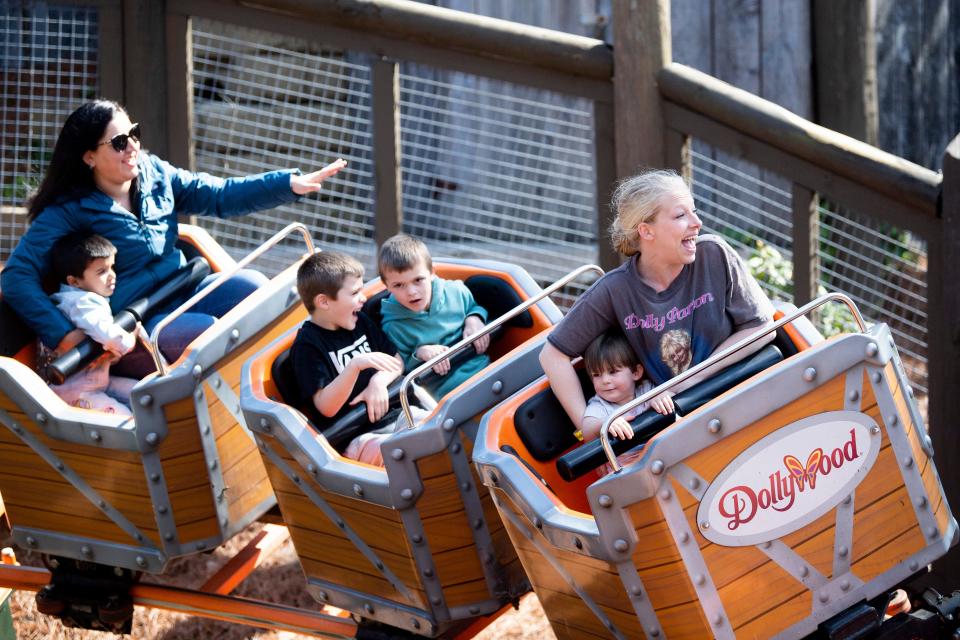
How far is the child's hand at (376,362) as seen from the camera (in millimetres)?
2881

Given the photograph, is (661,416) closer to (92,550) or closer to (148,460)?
(148,460)

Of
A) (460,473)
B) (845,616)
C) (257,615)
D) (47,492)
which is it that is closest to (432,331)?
(460,473)

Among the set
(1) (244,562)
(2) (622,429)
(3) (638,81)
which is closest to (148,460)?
(1) (244,562)

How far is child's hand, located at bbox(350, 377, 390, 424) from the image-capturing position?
292cm

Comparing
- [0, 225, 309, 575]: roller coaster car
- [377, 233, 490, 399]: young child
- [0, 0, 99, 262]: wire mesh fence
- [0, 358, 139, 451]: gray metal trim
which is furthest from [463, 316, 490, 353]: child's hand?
[0, 0, 99, 262]: wire mesh fence

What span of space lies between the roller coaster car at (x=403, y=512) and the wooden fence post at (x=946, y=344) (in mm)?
1200

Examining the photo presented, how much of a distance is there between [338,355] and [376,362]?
0.18 metres

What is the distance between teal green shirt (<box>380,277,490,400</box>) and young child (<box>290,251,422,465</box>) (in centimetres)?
11

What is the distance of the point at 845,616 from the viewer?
2.29 metres

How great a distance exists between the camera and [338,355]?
3045mm

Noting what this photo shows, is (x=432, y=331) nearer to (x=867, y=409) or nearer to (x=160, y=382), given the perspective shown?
(x=160, y=382)

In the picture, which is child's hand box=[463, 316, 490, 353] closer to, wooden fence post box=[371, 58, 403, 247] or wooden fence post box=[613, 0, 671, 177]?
wooden fence post box=[613, 0, 671, 177]

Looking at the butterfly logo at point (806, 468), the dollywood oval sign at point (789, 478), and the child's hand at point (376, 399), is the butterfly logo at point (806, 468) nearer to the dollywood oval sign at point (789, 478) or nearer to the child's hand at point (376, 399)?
the dollywood oval sign at point (789, 478)

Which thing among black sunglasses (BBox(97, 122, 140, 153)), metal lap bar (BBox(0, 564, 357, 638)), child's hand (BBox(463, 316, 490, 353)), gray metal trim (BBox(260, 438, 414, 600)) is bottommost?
metal lap bar (BBox(0, 564, 357, 638))
